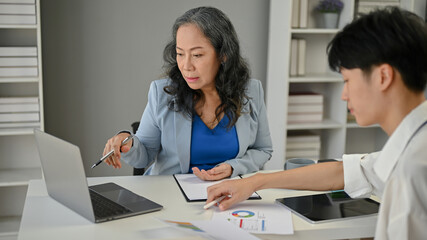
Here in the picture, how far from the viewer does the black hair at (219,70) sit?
2.06 meters

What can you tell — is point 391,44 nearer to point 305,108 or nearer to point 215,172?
point 215,172

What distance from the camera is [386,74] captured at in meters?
1.20

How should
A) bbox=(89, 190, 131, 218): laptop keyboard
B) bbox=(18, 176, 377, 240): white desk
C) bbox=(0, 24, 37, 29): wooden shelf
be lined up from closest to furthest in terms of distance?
bbox=(18, 176, 377, 240): white desk → bbox=(89, 190, 131, 218): laptop keyboard → bbox=(0, 24, 37, 29): wooden shelf

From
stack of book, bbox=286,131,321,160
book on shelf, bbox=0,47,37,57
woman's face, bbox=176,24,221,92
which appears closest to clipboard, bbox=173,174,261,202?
woman's face, bbox=176,24,221,92

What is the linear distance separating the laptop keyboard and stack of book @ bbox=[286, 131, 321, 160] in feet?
7.41

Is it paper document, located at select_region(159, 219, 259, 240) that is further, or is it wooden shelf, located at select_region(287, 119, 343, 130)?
wooden shelf, located at select_region(287, 119, 343, 130)

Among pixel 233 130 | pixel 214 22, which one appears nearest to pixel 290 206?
pixel 233 130

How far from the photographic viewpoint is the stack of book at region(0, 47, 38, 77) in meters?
3.06

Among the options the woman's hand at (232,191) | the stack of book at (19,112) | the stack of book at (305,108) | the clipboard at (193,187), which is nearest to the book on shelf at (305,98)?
the stack of book at (305,108)

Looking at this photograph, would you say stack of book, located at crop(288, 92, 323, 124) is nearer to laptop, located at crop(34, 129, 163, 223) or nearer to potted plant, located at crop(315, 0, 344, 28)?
potted plant, located at crop(315, 0, 344, 28)

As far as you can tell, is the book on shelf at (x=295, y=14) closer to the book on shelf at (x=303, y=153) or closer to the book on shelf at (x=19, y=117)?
the book on shelf at (x=303, y=153)

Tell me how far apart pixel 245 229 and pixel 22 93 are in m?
2.40

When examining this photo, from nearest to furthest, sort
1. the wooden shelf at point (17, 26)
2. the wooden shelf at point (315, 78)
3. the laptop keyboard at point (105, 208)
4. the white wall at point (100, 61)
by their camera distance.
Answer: the laptop keyboard at point (105, 208)
the wooden shelf at point (17, 26)
the white wall at point (100, 61)
the wooden shelf at point (315, 78)

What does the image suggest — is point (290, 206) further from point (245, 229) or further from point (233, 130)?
point (233, 130)
